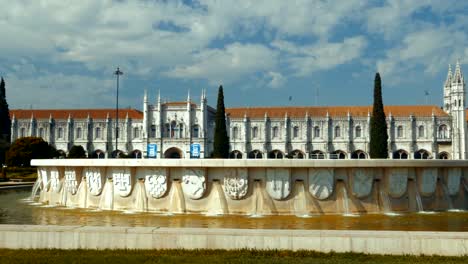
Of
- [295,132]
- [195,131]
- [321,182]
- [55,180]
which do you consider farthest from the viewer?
[295,132]

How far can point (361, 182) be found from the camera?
13.0 meters

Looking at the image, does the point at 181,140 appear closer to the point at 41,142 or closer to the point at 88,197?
the point at 41,142

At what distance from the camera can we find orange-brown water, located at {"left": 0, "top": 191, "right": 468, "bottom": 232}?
10.6 meters

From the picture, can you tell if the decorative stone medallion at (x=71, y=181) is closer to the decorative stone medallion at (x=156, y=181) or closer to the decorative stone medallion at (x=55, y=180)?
the decorative stone medallion at (x=55, y=180)

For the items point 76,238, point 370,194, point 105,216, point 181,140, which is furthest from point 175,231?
point 181,140

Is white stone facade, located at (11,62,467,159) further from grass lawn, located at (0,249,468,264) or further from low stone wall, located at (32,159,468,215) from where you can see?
grass lawn, located at (0,249,468,264)

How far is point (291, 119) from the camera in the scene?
7512cm

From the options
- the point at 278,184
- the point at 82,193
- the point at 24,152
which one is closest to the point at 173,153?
the point at 24,152

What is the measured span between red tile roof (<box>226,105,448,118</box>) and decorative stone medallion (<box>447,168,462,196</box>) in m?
61.4

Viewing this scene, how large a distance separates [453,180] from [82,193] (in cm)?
1173

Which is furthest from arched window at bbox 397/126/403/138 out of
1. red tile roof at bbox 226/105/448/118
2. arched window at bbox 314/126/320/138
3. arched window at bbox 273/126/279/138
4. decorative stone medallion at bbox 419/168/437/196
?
decorative stone medallion at bbox 419/168/437/196

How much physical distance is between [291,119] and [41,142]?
124 ft

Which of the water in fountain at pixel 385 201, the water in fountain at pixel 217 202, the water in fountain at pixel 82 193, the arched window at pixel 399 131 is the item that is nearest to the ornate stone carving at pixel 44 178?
the water in fountain at pixel 82 193

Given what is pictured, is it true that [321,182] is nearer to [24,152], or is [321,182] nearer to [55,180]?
[55,180]
